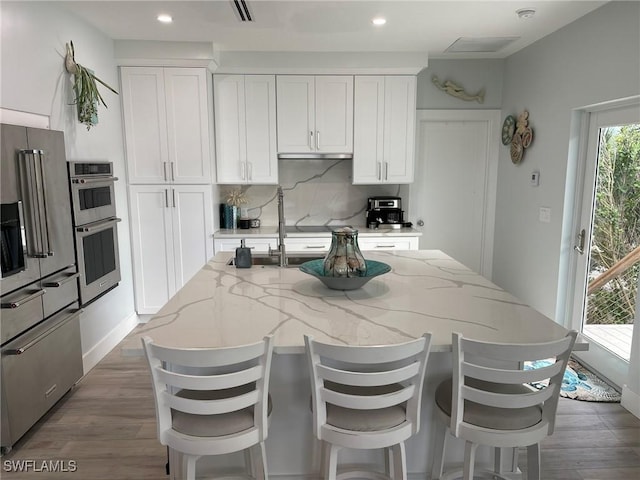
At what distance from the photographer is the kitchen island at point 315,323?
1704 mm

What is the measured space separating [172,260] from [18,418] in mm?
2057

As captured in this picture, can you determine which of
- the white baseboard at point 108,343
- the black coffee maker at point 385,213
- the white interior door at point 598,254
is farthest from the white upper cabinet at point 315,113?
the white baseboard at point 108,343

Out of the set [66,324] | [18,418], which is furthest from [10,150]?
[18,418]

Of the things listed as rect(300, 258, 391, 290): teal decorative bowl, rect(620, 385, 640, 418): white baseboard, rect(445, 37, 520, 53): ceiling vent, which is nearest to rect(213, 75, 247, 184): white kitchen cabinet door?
rect(445, 37, 520, 53): ceiling vent

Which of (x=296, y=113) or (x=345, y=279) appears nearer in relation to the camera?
(x=345, y=279)

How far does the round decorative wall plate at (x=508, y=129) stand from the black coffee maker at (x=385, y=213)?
1.21 metres

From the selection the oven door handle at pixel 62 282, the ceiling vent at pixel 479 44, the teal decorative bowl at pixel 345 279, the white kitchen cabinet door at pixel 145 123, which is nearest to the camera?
the teal decorative bowl at pixel 345 279

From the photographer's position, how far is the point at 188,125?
412 centimetres

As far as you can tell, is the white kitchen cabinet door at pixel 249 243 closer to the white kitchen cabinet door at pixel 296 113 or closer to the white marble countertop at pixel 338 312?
the white kitchen cabinet door at pixel 296 113

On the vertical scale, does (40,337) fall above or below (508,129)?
below

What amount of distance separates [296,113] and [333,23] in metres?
1.06

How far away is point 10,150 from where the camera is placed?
2309 millimetres

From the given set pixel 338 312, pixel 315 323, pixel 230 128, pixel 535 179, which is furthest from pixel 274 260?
pixel 535 179

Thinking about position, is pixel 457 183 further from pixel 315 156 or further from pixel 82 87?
pixel 82 87
